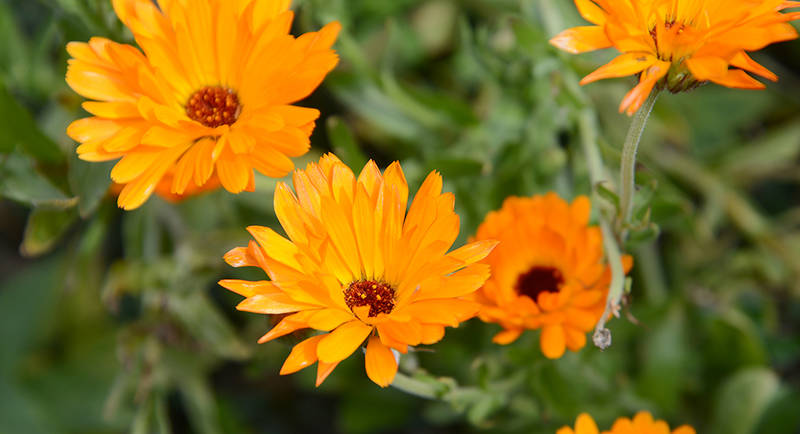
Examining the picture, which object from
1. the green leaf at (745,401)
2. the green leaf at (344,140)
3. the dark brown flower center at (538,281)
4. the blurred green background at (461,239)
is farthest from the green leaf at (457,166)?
the green leaf at (745,401)

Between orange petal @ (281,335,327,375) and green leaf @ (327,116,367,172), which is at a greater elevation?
orange petal @ (281,335,327,375)

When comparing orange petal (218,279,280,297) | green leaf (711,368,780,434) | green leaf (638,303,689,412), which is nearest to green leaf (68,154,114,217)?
orange petal (218,279,280,297)

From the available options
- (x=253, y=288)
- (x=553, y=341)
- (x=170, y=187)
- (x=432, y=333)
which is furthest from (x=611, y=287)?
(x=170, y=187)

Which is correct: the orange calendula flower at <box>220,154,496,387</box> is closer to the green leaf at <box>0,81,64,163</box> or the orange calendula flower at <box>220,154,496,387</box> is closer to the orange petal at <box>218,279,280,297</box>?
the orange petal at <box>218,279,280,297</box>

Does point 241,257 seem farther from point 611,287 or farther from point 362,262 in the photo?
point 611,287

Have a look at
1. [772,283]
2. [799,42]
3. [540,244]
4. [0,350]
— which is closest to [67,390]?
[0,350]

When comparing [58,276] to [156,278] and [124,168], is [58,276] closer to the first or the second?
[156,278]

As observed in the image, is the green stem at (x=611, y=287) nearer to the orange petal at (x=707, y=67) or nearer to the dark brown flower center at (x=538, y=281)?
the dark brown flower center at (x=538, y=281)
